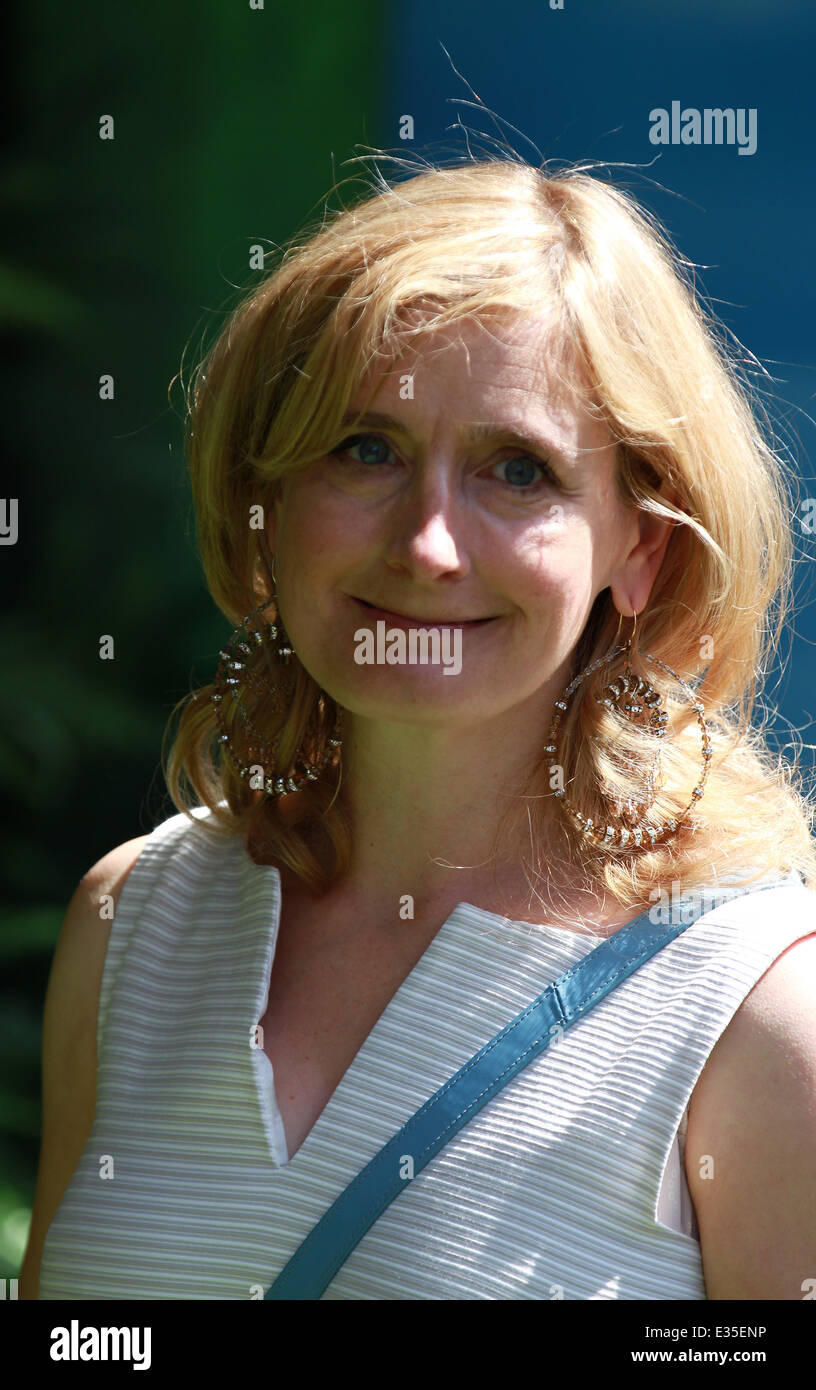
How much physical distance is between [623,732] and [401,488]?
450mm

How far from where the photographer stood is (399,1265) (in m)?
1.53

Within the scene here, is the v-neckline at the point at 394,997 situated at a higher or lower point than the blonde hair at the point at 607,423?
Result: lower

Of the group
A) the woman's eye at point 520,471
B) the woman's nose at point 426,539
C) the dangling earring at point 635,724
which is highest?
the woman's eye at point 520,471

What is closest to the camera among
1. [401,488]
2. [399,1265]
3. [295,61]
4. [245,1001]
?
[399,1265]

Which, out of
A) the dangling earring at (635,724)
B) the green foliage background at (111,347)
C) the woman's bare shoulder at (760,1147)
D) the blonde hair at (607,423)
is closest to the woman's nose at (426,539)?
the blonde hair at (607,423)

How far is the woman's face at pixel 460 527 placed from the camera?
1632 millimetres

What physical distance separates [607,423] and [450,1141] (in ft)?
2.83

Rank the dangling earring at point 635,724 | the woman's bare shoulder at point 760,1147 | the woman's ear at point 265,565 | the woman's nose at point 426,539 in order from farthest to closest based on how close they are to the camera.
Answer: the woman's ear at point 265,565 < the dangling earring at point 635,724 < the woman's nose at point 426,539 < the woman's bare shoulder at point 760,1147

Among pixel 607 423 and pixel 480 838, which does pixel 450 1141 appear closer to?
pixel 480 838

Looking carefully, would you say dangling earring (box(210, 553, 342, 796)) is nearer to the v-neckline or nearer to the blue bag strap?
the v-neckline

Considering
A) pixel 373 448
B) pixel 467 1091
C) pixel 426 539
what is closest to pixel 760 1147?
pixel 467 1091

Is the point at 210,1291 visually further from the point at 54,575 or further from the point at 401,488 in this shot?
the point at 54,575

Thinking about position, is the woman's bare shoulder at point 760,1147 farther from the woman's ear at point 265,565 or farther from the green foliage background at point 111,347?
the green foliage background at point 111,347

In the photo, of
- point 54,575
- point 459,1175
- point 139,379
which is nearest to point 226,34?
point 139,379
